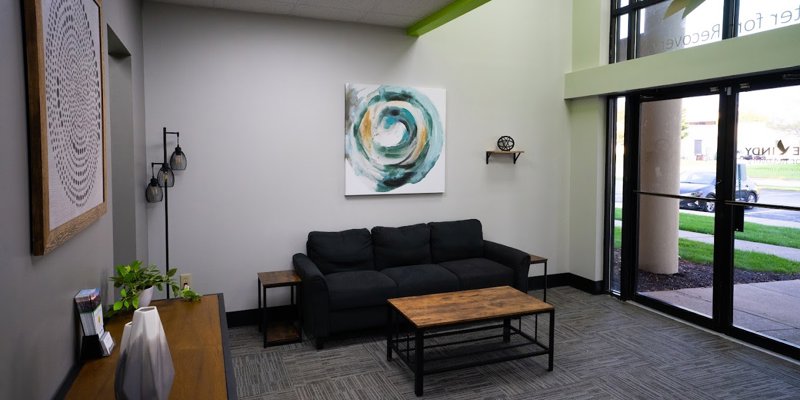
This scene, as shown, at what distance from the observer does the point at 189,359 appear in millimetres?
1722

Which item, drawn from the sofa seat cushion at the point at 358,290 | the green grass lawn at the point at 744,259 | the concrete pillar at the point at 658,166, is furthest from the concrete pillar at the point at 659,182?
the sofa seat cushion at the point at 358,290

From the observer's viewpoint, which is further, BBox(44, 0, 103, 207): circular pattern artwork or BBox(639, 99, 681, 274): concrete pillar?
BBox(639, 99, 681, 274): concrete pillar

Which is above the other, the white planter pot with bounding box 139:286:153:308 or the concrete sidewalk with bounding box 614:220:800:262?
the concrete sidewalk with bounding box 614:220:800:262

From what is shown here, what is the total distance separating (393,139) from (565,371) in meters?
2.24

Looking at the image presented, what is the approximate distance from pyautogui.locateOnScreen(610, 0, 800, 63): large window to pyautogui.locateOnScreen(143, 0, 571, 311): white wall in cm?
55

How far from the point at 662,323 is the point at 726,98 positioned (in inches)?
69.5

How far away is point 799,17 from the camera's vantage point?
10.7ft

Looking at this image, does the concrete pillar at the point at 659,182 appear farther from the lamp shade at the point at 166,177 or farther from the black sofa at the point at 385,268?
the lamp shade at the point at 166,177

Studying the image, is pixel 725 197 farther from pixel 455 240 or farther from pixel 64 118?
pixel 64 118

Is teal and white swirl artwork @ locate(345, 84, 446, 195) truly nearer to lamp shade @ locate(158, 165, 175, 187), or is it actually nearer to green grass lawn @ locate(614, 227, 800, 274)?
lamp shade @ locate(158, 165, 175, 187)

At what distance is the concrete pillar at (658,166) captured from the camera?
4.18 metres

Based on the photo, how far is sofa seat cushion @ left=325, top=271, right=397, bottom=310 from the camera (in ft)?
11.5

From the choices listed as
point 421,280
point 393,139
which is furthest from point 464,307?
point 393,139

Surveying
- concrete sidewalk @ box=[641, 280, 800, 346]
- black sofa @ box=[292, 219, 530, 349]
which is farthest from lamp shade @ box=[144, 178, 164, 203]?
concrete sidewalk @ box=[641, 280, 800, 346]
